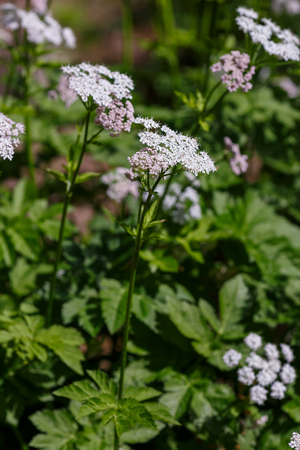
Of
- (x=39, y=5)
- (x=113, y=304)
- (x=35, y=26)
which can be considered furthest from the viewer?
(x=39, y=5)

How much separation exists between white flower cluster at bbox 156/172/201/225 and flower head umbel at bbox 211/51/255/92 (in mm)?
1109

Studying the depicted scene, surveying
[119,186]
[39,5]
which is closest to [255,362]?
[119,186]

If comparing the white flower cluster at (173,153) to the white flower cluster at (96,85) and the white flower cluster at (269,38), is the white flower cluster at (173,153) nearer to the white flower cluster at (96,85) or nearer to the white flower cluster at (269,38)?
the white flower cluster at (96,85)

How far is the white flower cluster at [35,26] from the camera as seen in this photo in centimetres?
353

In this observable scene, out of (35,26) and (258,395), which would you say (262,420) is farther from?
(35,26)

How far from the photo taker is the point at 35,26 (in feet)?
11.6

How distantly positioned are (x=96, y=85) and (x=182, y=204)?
5.36 feet

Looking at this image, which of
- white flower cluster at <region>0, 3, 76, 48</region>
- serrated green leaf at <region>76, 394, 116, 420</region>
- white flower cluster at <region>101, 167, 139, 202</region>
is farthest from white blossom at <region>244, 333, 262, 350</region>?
white flower cluster at <region>0, 3, 76, 48</region>

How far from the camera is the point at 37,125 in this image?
494 centimetres

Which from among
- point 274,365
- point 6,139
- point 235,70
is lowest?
point 274,365

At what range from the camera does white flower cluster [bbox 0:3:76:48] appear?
3.53 meters

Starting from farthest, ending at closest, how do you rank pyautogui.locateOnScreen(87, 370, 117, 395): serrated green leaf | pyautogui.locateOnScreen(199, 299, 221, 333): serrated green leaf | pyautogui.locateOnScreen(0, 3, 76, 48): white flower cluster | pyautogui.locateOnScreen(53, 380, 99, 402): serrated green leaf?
pyautogui.locateOnScreen(0, 3, 76, 48): white flower cluster → pyautogui.locateOnScreen(199, 299, 221, 333): serrated green leaf → pyautogui.locateOnScreen(87, 370, 117, 395): serrated green leaf → pyautogui.locateOnScreen(53, 380, 99, 402): serrated green leaf

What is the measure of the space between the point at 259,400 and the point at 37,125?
150 inches

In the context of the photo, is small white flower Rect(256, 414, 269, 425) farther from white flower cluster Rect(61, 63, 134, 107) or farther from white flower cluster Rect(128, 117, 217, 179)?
white flower cluster Rect(61, 63, 134, 107)
